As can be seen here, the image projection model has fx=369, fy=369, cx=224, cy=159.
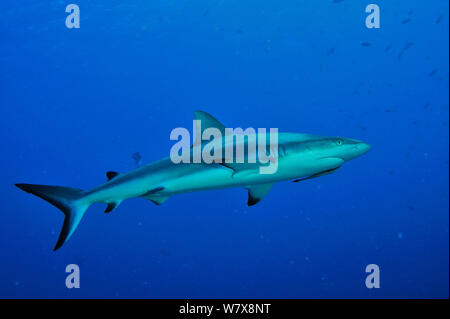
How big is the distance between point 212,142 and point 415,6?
23.4m

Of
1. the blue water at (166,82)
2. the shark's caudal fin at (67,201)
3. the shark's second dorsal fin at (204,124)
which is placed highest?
the blue water at (166,82)

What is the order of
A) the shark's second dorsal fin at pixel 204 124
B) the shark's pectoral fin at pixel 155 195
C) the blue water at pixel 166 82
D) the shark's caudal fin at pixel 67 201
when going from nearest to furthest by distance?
1. the shark's pectoral fin at pixel 155 195
2. the shark's caudal fin at pixel 67 201
3. the shark's second dorsal fin at pixel 204 124
4. the blue water at pixel 166 82

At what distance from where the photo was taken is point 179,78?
26.0m

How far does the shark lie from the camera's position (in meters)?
3.75

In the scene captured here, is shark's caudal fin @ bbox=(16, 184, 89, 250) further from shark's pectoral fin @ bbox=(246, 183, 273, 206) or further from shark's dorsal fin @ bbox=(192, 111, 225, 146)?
shark's pectoral fin @ bbox=(246, 183, 273, 206)

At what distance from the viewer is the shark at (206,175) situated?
375cm

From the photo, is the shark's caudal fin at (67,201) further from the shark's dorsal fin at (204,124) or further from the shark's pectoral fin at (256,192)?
the shark's pectoral fin at (256,192)

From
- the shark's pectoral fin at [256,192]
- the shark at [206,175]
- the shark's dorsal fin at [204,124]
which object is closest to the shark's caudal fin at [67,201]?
the shark at [206,175]

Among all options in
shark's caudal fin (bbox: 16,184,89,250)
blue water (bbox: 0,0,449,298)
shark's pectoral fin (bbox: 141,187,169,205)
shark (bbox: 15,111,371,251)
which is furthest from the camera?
blue water (bbox: 0,0,449,298)

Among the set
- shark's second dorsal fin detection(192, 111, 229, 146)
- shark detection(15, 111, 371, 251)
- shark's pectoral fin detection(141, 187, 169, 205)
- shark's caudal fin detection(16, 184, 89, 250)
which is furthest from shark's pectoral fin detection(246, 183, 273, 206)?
shark's caudal fin detection(16, 184, 89, 250)

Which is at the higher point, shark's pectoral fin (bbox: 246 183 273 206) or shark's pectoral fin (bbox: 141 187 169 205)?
shark's pectoral fin (bbox: 246 183 273 206)

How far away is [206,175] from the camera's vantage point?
13.1 ft

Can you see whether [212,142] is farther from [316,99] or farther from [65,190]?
[316,99]

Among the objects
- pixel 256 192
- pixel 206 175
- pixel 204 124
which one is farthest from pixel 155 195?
pixel 256 192
